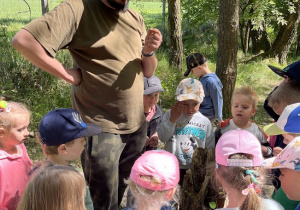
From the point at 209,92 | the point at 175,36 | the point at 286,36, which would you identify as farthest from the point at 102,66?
the point at 286,36

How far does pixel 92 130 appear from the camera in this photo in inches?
85.7

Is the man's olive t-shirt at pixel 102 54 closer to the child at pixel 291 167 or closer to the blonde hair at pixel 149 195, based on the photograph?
the blonde hair at pixel 149 195

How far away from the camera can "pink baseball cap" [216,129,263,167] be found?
1736mm

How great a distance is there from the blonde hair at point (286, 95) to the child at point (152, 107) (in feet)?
3.63

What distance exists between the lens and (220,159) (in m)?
1.79

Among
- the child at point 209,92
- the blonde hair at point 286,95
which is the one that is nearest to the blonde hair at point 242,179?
the blonde hair at point 286,95

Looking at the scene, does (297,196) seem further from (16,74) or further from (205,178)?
(16,74)

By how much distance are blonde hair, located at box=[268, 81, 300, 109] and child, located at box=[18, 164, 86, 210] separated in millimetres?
1623

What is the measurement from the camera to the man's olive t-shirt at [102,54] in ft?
6.70

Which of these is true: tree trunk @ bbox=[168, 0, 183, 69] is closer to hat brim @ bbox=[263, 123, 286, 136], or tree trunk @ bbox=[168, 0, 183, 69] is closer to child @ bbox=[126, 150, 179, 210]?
hat brim @ bbox=[263, 123, 286, 136]

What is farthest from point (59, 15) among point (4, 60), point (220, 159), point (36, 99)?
point (4, 60)

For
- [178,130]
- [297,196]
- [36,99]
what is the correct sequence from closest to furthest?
1. [297,196]
2. [178,130]
3. [36,99]

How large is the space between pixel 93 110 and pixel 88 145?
10.9 inches

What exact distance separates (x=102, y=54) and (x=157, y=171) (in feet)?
3.12
